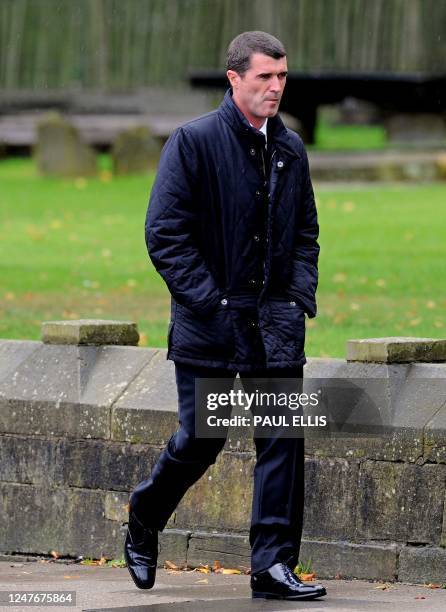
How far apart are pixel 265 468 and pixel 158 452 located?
55.9 inches

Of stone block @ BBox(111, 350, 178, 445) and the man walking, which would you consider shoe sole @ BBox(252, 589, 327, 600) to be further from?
stone block @ BBox(111, 350, 178, 445)

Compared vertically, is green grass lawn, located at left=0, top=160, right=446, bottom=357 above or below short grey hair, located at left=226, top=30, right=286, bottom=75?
below

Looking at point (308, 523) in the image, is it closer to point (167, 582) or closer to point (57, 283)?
point (167, 582)

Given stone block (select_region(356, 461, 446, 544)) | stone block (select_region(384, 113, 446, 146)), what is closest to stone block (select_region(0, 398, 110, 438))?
stone block (select_region(356, 461, 446, 544))

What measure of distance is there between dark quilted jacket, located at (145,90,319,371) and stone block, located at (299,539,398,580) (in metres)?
1.22

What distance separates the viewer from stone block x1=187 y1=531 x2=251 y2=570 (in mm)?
7312

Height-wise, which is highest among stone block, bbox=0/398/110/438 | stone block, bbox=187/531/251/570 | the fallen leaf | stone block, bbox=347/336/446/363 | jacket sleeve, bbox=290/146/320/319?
jacket sleeve, bbox=290/146/320/319

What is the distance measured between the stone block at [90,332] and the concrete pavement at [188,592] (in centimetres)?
109

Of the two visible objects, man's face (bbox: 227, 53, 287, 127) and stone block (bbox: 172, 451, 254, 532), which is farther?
stone block (bbox: 172, 451, 254, 532)

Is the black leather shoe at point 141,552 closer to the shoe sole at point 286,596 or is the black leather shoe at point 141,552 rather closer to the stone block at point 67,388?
the shoe sole at point 286,596

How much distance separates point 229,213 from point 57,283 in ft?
24.7

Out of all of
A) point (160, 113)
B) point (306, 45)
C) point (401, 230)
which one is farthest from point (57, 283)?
point (160, 113)

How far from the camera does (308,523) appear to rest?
7207 mm

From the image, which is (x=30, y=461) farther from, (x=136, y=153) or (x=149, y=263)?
(x=136, y=153)
